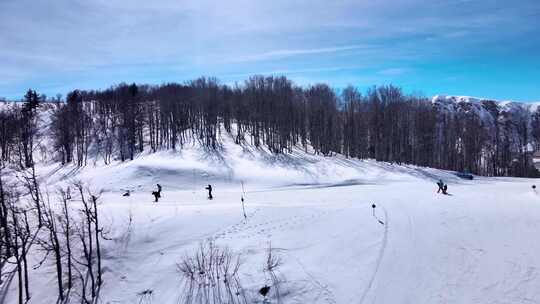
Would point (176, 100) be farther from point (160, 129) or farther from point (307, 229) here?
point (307, 229)

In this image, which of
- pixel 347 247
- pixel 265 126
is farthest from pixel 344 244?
pixel 265 126

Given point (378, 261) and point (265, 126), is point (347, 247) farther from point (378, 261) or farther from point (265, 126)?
point (265, 126)

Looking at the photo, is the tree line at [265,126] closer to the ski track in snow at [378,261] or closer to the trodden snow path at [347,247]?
the trodden snow path at [347,247]

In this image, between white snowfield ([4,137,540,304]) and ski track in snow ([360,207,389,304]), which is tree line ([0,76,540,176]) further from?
ski track in snow ([360,207,389,304])

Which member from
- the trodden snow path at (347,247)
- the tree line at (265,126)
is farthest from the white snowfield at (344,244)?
the tree line at (265,126)

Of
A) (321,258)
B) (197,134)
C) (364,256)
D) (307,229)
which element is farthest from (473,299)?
(197,134)

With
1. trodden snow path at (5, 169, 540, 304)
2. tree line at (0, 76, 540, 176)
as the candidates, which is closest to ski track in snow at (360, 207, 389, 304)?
trodden snow path at (5, 169, 540, 304)
